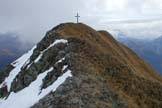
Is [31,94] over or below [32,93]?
below

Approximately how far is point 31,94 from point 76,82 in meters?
8.36

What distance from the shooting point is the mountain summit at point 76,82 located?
46.0 meters

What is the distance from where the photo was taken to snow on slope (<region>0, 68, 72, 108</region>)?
4948 centimetres

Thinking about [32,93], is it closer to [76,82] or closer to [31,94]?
[31,94]

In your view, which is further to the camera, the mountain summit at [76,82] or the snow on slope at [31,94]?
the snow on slope at [31,94]

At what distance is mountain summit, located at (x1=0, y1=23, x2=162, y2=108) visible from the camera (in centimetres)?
4603

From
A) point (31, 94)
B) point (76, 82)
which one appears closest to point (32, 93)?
point (31, 94)

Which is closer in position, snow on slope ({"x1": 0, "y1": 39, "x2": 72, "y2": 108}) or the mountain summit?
the mountain summit

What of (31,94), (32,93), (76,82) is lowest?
(31,94)

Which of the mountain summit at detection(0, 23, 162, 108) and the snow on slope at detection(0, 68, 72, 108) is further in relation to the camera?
the snow on slope at detection(0, 68, 72, 108)

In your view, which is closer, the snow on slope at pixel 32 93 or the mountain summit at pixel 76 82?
the mountain summit at pixel 76 82

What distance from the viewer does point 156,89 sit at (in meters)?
53.0

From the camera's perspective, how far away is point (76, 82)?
157 feet

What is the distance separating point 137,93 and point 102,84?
5265 mm
